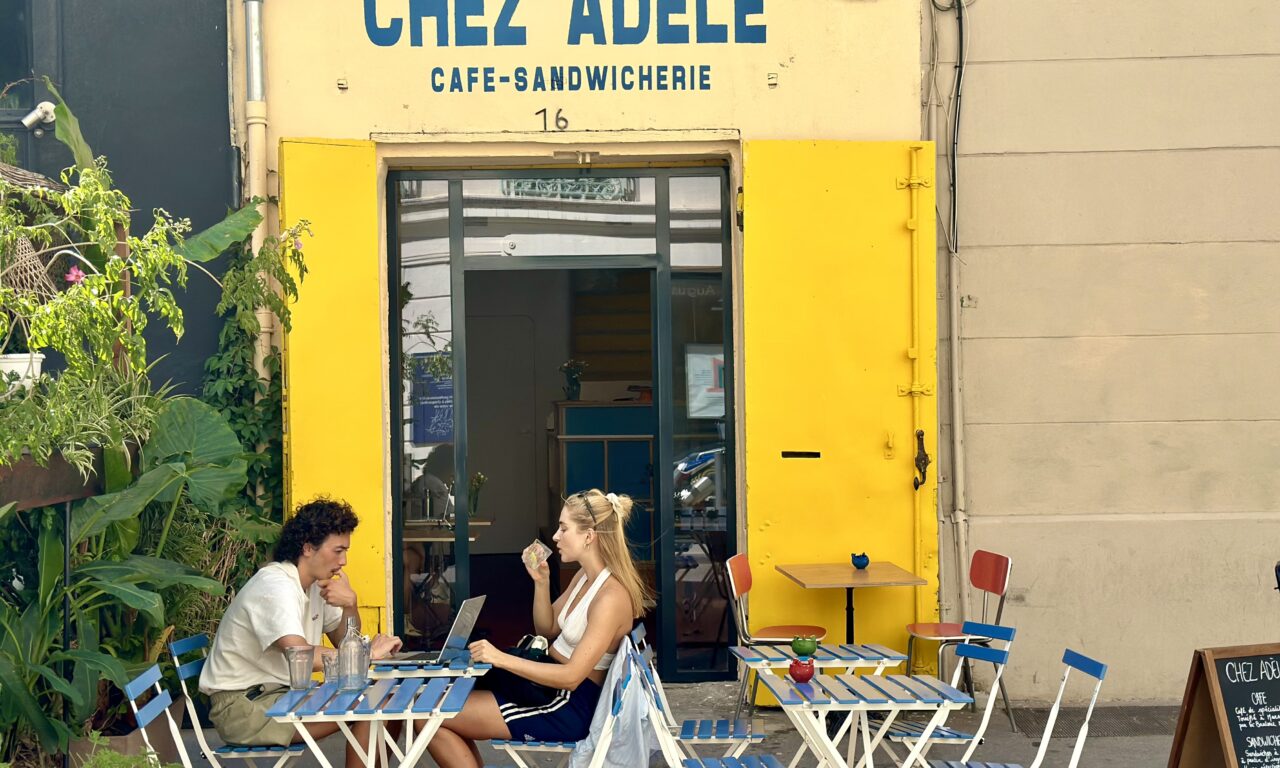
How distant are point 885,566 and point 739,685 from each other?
1.06 m

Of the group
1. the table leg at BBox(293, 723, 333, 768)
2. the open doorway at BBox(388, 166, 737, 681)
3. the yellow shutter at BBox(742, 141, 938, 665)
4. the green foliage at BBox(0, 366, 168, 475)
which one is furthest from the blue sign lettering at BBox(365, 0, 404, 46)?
the table leg at BBox(293, 723, 333, 768)

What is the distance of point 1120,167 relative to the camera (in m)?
6.94

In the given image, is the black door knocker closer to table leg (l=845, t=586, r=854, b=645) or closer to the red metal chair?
the red metal chair

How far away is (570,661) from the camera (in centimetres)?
462

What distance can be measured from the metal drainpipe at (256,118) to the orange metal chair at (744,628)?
2589 millimetres

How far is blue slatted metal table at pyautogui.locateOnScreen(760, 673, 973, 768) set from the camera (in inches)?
167

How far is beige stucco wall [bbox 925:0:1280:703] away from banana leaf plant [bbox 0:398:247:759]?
380cm

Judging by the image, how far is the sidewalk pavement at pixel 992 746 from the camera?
5.80 meters

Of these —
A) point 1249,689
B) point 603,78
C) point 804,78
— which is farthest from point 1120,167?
point 1249,689

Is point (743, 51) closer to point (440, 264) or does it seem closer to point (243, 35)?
point (440, 264)

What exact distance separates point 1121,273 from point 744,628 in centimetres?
276

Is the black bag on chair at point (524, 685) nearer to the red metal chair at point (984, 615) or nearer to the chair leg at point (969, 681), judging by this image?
the red metal chair at point (984, 615)

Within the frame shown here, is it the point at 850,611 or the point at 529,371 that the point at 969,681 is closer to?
the point at 850,611

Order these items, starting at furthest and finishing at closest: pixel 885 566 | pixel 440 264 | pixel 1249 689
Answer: pixel 440 264 → pixel 885 566 → pixel 1249 689
